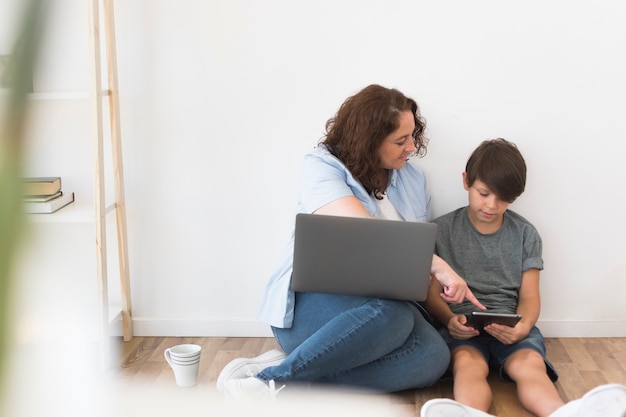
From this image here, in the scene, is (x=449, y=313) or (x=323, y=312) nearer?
(x=323, y=312)

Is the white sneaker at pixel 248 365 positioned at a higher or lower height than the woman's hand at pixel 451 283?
lower

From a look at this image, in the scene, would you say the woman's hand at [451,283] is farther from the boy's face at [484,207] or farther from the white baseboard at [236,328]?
the white baseboard at [236,328]

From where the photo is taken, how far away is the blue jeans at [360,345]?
2.04m

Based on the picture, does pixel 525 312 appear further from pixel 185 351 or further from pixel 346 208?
pixel 185 351

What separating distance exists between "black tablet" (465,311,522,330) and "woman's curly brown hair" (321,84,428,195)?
45 centimetres

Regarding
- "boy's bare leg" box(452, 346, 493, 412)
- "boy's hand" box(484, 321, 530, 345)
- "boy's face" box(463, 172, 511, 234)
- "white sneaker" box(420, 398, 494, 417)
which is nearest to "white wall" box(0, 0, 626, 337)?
"boy's face" box(463, 172, 511, 234)

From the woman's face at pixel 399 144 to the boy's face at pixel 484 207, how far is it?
0.78ft

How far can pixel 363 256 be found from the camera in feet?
6.27

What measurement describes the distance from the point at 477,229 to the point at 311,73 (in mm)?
699

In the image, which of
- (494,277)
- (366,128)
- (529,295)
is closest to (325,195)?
(366,128)

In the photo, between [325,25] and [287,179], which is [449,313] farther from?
[325,25]

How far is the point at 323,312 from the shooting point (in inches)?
85.5

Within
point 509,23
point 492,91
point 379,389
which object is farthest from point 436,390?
point 509,23

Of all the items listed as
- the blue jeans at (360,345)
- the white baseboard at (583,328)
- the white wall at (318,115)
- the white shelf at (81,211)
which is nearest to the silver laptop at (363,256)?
the blue jeans at (360,345)
